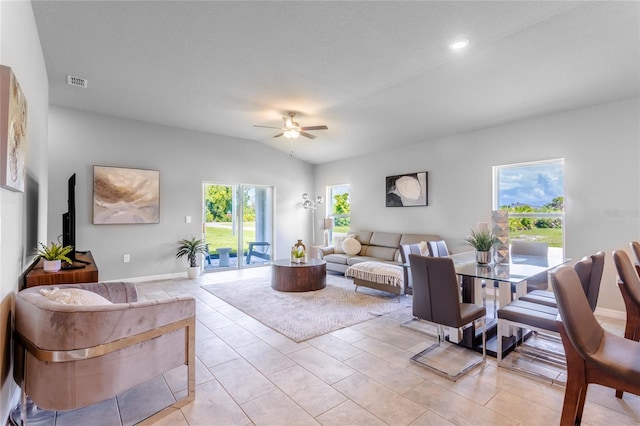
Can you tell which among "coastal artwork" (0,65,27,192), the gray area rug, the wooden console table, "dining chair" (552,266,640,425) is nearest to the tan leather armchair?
the wooden console table

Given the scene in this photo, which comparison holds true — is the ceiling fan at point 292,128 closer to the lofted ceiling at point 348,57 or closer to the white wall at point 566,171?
the lofted ceiling at point 348,57

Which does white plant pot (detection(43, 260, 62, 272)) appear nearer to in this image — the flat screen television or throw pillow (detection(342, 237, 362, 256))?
the flat screen television

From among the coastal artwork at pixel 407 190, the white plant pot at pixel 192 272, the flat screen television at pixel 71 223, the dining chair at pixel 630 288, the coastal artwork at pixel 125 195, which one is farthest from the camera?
the white plant pot at pixel 192 272

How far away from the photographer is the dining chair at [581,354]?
1.56 meters

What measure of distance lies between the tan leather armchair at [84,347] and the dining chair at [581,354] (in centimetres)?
238

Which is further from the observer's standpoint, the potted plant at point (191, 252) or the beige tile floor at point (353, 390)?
the potted plant at point (191, 252)

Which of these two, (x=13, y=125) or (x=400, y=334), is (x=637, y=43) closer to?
(x=400, y=334)

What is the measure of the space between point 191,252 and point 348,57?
479cm

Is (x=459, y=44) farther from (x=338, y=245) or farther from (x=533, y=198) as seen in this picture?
(x=338, y=245)

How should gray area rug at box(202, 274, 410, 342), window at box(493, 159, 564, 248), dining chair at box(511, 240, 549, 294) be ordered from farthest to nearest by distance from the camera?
window at box(493, 159, 564, 248)
dining chair at box(511, 240, 549, 294)
gray area rug at box(202, 274, 410, 342)

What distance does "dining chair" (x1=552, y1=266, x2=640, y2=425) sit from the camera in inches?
61.6

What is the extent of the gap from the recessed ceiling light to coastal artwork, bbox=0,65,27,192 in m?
3.43

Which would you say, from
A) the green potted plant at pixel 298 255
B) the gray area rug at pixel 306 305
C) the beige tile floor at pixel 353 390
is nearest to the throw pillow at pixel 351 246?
the gray area rug at pixel 306 305

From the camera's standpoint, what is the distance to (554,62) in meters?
3.19
